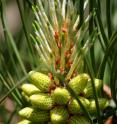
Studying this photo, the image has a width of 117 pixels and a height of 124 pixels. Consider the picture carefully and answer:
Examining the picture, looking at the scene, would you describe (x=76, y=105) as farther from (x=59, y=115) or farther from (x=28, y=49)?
(x=28, y=49)

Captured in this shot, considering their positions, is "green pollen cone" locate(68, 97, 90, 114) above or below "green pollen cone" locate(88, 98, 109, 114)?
above

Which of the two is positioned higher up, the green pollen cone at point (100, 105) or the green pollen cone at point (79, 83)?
the green pollen cone at point (79, 83)

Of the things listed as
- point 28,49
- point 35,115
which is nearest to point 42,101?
point 35,115

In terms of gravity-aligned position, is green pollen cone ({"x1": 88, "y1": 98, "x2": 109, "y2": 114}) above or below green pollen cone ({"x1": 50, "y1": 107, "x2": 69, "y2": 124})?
below

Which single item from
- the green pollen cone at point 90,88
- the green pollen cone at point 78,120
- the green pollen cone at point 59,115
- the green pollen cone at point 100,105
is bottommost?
the green pollen cone at point 78,120

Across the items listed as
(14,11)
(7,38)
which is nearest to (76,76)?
(7,38)

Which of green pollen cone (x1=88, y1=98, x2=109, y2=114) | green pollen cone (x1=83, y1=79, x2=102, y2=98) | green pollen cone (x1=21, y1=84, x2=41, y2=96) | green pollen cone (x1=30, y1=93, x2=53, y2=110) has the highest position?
green pollen cone (x1=21, y1=84, x2=41, y2=96)

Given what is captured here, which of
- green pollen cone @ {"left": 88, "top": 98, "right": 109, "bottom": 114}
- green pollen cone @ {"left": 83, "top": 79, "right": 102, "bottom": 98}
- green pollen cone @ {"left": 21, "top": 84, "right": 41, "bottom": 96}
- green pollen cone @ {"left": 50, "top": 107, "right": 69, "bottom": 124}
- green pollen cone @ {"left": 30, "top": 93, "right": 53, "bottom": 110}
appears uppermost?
green pollen cone @ {"left": 21, "top": 84, "right": 41, "bottom": 96}
